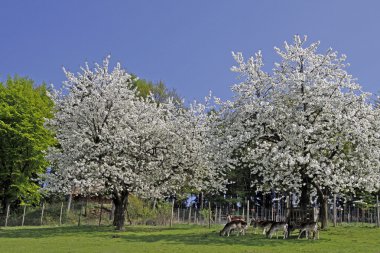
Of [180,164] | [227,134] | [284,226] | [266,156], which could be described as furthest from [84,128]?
[284,226]

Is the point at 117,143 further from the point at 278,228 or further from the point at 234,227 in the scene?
the point at 278,228

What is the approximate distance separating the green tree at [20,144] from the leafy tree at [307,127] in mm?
27532

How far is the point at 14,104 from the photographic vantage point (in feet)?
162

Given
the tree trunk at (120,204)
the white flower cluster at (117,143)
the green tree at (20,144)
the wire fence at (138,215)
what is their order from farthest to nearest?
1. the green tree at (20,144)
2. the wire fence at (138,215)
3. the tree trunk at (120,204)
4. the white flower cluster at (117,143)

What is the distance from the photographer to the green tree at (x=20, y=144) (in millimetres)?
47062

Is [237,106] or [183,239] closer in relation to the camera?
[183,239]

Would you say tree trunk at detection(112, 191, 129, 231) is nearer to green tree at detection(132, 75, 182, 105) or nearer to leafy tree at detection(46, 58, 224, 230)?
leafy tree at detection(46, 58, 224, 230)

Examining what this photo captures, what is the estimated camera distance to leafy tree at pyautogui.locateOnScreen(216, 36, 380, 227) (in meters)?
25.4

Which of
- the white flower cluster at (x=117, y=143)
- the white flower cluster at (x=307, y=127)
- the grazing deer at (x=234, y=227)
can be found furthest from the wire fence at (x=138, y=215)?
the white flower cluster at (x=307, y=127)

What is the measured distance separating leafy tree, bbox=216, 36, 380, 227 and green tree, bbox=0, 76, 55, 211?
27532 millimetres

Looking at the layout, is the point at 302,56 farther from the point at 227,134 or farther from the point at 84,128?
the point at 84,128

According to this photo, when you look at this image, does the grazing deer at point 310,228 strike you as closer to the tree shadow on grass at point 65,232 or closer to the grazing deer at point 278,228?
the grazing deer at point 278,228

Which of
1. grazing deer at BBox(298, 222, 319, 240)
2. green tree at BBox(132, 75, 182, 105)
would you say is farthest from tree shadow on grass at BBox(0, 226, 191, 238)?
green tree at BBox(132, 75, 182, 105)

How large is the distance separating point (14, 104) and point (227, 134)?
3126cm
